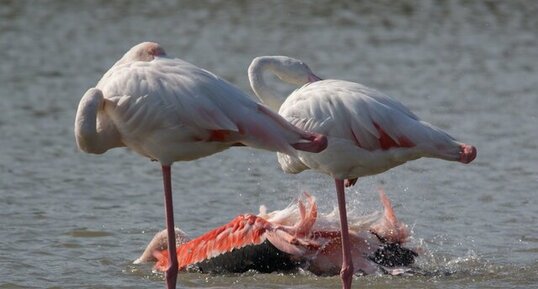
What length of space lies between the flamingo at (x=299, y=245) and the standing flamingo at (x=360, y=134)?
0.64 meters

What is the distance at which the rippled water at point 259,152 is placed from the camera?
720 cm

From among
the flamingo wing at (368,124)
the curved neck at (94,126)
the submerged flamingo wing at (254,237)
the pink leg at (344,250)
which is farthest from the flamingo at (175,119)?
the submerged flamingo wing at (254,237)

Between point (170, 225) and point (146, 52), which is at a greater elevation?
point (146, 52)

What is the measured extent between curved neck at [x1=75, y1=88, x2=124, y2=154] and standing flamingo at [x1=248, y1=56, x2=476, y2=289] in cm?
94

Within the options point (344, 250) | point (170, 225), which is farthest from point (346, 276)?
point (170, 225)

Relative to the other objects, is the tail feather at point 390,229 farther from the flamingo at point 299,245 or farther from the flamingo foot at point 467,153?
the flamingo foot at point 467,153

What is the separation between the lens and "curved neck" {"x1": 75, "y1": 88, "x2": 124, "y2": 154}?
538 cm

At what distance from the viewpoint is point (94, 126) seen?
542 cm

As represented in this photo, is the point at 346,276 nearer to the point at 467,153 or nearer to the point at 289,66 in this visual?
the point at 467,153

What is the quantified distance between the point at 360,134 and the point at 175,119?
41.3 inches

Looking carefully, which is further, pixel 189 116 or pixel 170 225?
pixel 170 225

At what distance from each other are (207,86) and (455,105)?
6756 mm

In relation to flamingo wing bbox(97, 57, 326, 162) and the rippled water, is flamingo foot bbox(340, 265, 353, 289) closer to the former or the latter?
the rippled water

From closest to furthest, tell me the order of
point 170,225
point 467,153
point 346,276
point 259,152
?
point 170,225 → point 467,153 → point 346,276 → point 259,152
